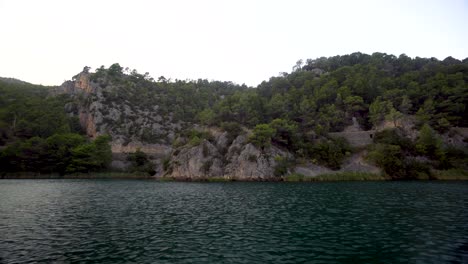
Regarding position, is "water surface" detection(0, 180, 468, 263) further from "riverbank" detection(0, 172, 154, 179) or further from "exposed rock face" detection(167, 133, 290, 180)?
"riverbank" detection(0, 172, 154, 179)

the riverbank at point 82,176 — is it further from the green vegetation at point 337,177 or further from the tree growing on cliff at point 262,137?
the green vegetation at point 337,177

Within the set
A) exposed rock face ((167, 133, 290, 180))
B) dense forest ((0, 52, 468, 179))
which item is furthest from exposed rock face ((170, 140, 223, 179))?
dense forest ((0, 52, 468, 179))

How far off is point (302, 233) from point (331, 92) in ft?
403

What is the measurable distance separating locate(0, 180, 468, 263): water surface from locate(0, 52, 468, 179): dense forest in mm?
59717

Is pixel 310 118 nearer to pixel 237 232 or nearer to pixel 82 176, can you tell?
pixel 82 176

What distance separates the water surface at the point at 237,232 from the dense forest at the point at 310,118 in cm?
5972

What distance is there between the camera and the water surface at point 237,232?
19109 millimetres

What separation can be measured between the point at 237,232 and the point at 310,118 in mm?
100937

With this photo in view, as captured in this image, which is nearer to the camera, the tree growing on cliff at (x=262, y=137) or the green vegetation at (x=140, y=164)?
the tree growing on cliff at (x=262, y=137)

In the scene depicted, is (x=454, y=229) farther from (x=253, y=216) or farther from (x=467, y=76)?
(x=467, y=76)

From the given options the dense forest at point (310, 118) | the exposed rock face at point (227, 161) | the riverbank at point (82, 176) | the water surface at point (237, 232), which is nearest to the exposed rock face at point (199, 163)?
the exposed rock face at point (227, 161)

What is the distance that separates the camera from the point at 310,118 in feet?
397

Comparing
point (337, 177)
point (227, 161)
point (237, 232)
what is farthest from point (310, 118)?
point (237, 232)

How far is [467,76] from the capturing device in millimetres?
125562
